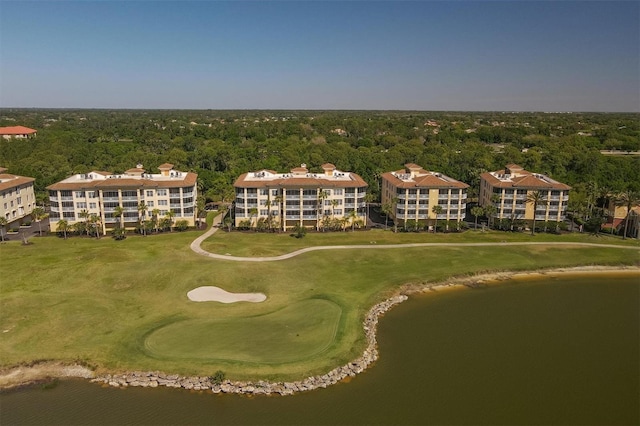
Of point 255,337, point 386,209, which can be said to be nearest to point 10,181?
point 255,337

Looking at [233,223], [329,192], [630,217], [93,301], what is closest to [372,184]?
[329,192]

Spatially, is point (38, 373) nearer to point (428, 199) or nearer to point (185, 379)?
point (185, 379)

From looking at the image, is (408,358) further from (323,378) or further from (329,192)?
(329,192)

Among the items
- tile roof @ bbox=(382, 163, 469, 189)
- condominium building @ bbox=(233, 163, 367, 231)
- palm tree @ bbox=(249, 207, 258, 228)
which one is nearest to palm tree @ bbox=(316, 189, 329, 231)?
condominium building @ bbox=(233, 163, 367, 231)

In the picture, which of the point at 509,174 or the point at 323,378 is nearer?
the point at 323,378

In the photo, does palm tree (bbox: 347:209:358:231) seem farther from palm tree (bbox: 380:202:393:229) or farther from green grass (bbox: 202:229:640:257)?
palm tree (bbox: 380:202:393:229)

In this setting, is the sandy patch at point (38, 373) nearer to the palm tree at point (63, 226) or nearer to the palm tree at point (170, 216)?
the palm tree at point (63, 226)
